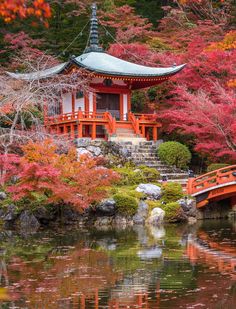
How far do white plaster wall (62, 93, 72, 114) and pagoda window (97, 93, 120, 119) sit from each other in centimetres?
141

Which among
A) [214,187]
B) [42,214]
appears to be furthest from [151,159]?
[42,214]

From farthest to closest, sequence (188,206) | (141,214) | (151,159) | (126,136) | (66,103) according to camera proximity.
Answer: (66,103) → (126,136) → (151,159) → (188,206) → (141,214)

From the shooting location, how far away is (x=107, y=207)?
58.4 ft

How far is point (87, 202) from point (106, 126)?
24.4 ft

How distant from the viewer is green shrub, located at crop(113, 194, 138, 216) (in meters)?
17.9

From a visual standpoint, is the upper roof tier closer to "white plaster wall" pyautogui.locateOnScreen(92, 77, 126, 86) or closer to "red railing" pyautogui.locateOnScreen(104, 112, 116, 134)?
"white plaster wall" pyautogui.locateOnScreen(92, 77, 126, 86)

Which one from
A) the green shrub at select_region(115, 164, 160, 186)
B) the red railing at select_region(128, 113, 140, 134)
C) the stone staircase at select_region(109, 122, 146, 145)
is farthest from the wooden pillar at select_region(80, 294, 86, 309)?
the red railing at select_region(128, 113, 140, 134)

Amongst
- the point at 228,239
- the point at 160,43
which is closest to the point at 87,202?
the point at 228,239

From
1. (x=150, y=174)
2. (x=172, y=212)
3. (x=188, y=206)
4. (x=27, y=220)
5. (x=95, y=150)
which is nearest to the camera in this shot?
(x=27, y=220)

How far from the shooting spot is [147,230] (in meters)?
16.7

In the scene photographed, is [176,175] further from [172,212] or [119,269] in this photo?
[119,269]

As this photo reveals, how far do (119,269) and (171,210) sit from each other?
7834 mm

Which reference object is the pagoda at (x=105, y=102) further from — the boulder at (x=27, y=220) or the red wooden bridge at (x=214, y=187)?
the boulder at (x=27, y=220)

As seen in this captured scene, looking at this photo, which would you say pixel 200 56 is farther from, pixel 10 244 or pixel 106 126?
Result: pixel 10 244
